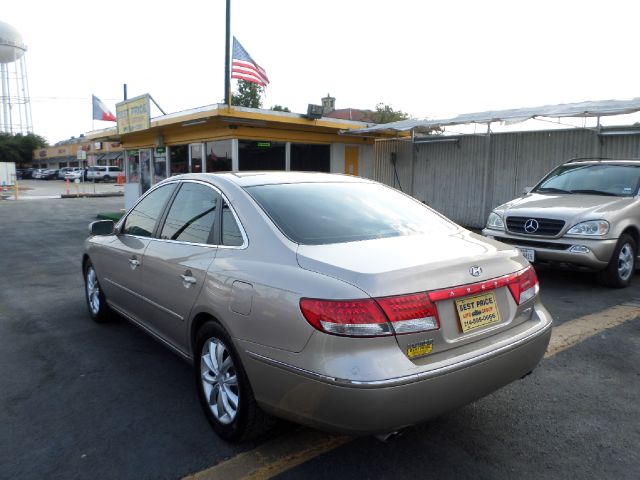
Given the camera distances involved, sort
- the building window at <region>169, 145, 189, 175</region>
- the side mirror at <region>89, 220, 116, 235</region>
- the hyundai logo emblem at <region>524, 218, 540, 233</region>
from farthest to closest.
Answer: the building window at <region>169, 145, 189, 175</region> → the hyundai logo emblem at <region>524, 218, 540, 233</region> → the side mirror at <region>89, 220, 116, 235</region>

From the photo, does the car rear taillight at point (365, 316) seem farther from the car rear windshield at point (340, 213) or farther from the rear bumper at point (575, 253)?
the rear bumper at point (575, 253)

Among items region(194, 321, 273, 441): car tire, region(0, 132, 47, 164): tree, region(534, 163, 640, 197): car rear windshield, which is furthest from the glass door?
region(0, 132, 47, 164): tree

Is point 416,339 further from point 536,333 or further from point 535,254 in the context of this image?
point 535,254

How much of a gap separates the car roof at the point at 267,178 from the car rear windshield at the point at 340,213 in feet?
0.28

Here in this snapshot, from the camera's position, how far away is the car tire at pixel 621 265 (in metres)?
6.46

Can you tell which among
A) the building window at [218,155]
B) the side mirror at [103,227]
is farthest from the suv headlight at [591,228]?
the building window at [218,155]

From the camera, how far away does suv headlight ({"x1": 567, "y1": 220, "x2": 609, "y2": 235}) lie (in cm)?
630

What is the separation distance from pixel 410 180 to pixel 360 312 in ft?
41.1

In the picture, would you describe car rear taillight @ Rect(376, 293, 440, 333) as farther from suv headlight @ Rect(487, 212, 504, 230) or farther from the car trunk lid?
suv headlight @ Rect(487, 212, 504, 230)

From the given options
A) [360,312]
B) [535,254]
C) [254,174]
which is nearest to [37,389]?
[254,174]

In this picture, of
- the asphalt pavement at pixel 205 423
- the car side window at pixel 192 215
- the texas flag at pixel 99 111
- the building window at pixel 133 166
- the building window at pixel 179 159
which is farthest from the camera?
the texas flag at pixel 99 111

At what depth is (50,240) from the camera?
12.4 metres

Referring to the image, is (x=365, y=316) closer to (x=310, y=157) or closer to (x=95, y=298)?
(x=95, y=298)

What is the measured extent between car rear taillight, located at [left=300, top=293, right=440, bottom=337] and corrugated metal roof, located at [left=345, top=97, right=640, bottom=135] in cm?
820
